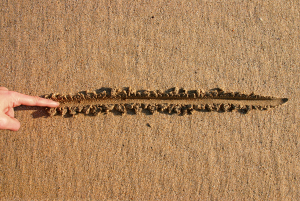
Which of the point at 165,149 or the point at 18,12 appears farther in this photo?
the point at 18,12

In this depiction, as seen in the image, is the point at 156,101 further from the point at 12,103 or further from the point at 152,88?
the point at 12,103

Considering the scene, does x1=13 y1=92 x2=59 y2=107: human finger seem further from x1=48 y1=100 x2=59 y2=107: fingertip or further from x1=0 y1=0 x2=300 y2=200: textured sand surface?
x1=0 y1=0 x2=300 y2=200: textured sand surface

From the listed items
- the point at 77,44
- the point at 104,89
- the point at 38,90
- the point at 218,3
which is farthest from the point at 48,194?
the point at 218,3

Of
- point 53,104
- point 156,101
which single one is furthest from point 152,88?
point 53,104

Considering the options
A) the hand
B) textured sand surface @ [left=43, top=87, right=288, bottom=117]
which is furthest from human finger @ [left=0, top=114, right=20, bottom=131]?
textured sand surface @ [left=43, top=87, right=288, bottom=117]

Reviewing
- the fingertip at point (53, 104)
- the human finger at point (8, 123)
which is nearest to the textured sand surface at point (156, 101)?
the fingertip at point (53, 104)

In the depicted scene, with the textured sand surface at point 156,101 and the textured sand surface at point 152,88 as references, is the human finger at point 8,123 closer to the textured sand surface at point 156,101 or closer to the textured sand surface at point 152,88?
the textured sand surface at point 152,88

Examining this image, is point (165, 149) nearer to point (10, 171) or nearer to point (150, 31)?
point (150, 31)
